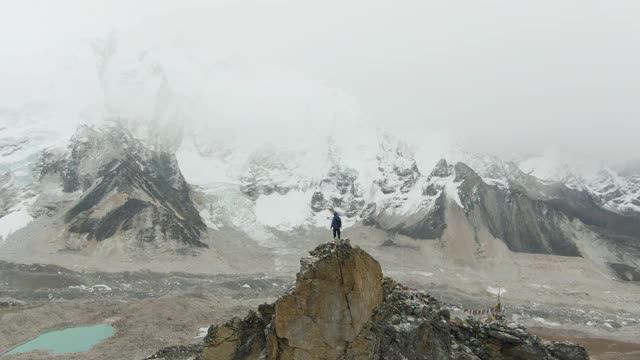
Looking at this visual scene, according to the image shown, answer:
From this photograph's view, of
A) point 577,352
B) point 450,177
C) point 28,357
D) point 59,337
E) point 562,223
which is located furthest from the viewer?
point 450,177

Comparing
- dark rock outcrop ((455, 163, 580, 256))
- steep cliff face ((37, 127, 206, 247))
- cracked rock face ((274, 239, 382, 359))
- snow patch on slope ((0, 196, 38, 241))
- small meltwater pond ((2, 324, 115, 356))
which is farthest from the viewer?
dark rock outcrop ((455, 163, 580, 256))

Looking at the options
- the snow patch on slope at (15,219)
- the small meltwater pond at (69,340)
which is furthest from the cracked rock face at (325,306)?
the snow patch on slope at (15,219)

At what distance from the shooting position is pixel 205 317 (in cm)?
7819

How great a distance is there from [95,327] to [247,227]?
118 meters

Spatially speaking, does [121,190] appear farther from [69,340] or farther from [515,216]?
[515,216]

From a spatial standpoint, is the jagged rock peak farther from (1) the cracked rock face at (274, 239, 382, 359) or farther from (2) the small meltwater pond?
(2) the small meltwater pond

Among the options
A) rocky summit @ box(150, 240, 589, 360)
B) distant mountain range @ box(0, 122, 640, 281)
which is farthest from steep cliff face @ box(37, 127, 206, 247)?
rocky summit @ box(150, 240, 589, 360)

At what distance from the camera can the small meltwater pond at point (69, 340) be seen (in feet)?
201

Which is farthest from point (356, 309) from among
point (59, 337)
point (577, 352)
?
point (59, 337)

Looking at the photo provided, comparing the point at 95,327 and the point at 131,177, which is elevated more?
the point at 131,177

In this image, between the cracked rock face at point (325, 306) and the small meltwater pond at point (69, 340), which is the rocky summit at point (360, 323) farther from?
the small meltwater pond at point (69, 340)

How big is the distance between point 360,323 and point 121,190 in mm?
148474

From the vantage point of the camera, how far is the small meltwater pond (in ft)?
201

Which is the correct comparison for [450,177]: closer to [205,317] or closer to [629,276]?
[629,276]
